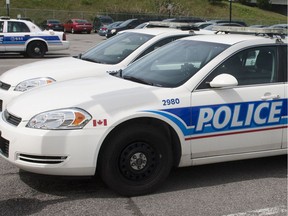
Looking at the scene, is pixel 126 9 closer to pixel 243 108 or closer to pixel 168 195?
pixel 243 108

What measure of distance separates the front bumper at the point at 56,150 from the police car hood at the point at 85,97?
0.67ft

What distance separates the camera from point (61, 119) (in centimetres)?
408

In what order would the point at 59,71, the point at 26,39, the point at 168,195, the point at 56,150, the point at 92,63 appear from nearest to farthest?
1. the point at 56,150
2. the point at 168,195
3. the point at 59,71
4. the point at 92,63
5. the point at 26,39

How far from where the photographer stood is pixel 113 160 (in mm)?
4156

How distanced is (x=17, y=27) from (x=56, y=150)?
1491cm

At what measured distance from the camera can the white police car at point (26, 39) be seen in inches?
698

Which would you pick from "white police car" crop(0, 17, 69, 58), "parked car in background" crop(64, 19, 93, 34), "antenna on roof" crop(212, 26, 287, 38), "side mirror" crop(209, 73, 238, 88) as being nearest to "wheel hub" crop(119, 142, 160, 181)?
"side mirror" crop(209, 73, 238, 88)

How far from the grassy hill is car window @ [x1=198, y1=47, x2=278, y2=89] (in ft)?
147

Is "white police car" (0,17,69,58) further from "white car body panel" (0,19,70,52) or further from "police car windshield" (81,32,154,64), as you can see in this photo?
"police car windshield" (81,32,154,64)

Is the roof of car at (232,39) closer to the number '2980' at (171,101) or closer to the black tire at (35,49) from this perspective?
the number '2980' at (171,101)

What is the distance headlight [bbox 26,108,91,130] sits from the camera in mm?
4051

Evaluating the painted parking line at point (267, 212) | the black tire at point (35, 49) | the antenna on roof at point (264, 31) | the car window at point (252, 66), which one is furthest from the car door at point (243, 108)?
the black tire at point (35, 49)

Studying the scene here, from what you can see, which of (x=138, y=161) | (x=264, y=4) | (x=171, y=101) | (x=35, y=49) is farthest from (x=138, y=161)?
(x=264, y=4)

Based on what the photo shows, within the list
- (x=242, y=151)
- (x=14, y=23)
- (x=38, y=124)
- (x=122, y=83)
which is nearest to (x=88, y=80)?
(x=122, y=83)
